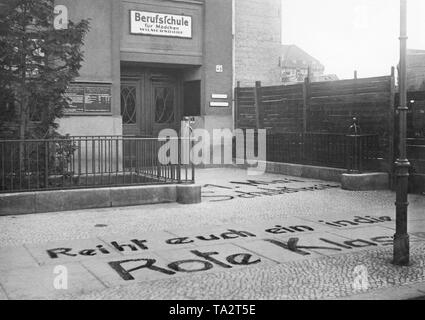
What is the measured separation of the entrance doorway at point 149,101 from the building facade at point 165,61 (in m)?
0.03

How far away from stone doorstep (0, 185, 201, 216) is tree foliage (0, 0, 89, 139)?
4.29 ft

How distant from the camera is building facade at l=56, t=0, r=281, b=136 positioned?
14.0 meters

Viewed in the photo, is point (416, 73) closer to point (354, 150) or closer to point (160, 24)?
point (354, 150)

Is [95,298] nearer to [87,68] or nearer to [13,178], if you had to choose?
[13,178]

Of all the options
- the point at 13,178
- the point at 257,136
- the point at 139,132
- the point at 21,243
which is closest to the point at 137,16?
the point at 139,132

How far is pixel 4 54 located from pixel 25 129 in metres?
1.40

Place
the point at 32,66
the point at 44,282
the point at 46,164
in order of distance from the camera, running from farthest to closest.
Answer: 1. the point at 32,66
2. the point at 46,164
3. the point at 44,282

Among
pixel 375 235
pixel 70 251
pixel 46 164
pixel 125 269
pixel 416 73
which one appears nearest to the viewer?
pixel 125 269

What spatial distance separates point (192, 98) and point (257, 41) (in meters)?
2.92

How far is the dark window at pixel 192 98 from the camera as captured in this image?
1609cm

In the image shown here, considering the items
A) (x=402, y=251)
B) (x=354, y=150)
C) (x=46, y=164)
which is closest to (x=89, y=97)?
(x=46, y=164)

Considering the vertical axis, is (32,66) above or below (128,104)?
above

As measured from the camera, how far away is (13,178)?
9.30 metres

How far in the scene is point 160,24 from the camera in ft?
49.0
